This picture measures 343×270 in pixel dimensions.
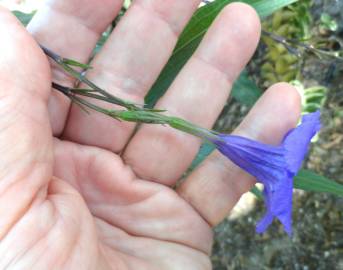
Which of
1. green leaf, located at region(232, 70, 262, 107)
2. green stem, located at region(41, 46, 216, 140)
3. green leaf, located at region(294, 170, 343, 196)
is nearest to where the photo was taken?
green stem, located at region(41, 46, 216, 140)

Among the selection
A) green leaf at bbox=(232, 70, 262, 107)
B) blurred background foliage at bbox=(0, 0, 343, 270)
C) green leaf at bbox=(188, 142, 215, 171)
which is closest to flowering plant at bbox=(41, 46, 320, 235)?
green leaf at bbox=(188, 142, 215, 171)

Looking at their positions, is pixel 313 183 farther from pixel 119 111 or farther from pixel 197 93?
pixel 119 111

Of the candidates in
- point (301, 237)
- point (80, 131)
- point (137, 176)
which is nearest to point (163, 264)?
point (137, 176)

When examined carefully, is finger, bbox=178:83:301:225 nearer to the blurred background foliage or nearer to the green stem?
the green stem

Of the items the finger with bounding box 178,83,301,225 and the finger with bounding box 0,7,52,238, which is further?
the finger with bounding box 178,83,301,225

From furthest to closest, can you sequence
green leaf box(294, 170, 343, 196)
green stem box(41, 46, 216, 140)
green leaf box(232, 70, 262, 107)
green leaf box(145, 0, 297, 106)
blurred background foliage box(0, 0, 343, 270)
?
blurred background foliage box(0, 0, 343, 270) < green leaf box(232, 70, 262, 107) < green leaf box(145, 0, 297, 106) < green leaf box(294, 170, 343, 196) < green stem box(41, 46, 216, 140)

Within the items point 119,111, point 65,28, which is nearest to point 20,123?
point 119,111
